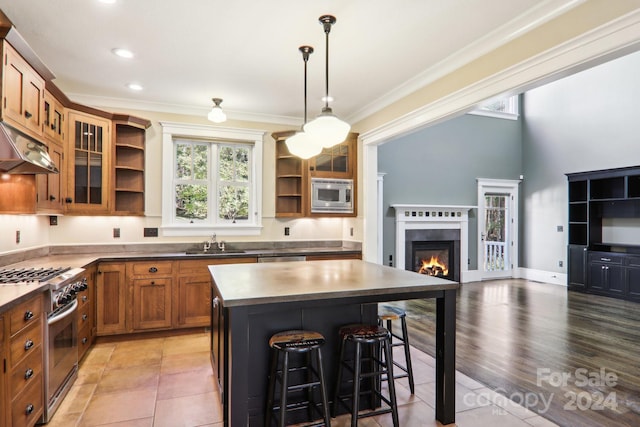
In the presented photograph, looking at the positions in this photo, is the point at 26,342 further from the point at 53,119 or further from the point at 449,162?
the point at 449,162

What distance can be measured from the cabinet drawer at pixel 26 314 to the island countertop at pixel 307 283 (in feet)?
A: 3.32

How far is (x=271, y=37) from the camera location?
2.96 m

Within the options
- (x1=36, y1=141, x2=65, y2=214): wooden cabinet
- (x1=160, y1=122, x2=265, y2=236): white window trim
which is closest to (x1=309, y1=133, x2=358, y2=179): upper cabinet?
(x1=160, y1=122, x2=265, y2=236): white window trim

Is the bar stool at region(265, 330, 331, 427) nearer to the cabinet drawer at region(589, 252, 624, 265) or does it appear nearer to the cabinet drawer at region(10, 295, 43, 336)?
the cabinet drawer at region(10, 295, 43, 336)

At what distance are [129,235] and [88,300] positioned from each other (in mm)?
1173

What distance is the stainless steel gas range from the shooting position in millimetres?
2315

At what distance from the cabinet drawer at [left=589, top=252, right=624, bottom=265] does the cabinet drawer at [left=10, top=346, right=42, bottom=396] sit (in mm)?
7586

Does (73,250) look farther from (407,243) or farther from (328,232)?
(407,243)

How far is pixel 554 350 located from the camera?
3.57m

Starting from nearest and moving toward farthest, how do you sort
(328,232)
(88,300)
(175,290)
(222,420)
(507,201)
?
(222,420) < (88,300) < (175,290) < (328,232) < (507,201)

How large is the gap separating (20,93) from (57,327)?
1.63 metres

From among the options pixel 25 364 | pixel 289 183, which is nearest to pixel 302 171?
pixel 289 183

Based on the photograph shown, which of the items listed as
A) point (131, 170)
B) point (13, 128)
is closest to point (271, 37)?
point (13, 128)

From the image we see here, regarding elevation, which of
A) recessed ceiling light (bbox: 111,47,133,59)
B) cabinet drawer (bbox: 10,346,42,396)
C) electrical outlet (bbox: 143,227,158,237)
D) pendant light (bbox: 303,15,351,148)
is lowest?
cabinet drawer (bbox: 10,346,42,396)
